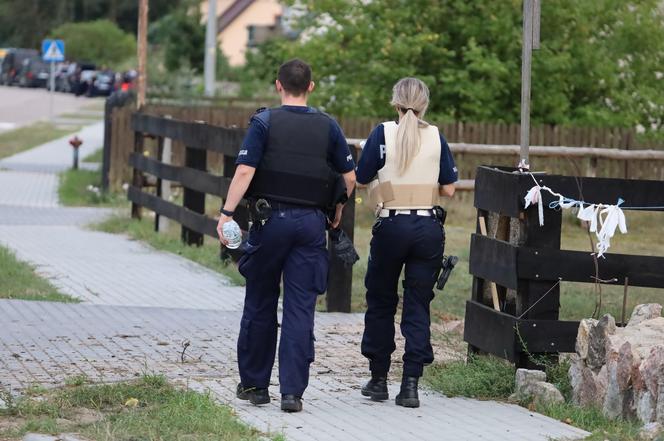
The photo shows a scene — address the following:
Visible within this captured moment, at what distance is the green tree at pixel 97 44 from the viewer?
92.5m

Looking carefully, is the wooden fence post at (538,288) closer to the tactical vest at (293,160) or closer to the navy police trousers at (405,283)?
the navy police trousers at (405,283)

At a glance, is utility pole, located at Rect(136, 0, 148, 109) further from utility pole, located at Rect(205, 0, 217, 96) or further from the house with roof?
the house with roof

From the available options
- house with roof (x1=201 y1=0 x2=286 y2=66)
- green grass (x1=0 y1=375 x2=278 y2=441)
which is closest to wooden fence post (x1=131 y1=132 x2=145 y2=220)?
green grass (x1=0 y1=375 x2=278 y2=441)

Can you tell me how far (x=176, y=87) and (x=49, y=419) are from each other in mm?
28549

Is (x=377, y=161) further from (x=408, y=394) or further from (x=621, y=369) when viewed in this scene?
(x=621, y=369)

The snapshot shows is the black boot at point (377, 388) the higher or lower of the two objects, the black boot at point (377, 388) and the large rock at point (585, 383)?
the lower

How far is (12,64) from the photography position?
268 ft

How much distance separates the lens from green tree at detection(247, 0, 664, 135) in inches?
846

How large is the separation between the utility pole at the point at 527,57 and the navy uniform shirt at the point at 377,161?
3.10 feet

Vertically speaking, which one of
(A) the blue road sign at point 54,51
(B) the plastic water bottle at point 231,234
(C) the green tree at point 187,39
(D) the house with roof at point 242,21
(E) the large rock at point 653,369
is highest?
(D) the house with roof at point 242,21

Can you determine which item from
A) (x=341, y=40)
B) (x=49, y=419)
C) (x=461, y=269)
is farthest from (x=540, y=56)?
(x=49, y=419)

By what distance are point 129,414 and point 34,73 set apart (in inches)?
2937

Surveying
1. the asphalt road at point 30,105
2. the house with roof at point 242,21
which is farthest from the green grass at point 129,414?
the house with roof at point 242,21

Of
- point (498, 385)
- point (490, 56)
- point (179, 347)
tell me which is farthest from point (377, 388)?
point (490, 56)
